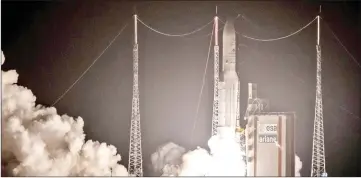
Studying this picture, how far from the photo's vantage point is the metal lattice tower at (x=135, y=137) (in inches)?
153

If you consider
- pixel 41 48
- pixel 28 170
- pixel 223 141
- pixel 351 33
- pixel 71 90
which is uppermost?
pixel 351 33

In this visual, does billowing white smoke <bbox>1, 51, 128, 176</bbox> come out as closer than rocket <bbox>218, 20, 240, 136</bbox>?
Yes

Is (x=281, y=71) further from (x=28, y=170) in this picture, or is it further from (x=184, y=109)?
(x=28, y=170)

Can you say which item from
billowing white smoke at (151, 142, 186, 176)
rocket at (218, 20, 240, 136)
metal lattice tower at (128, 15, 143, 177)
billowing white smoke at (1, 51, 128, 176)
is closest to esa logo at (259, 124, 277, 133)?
rocket at (218, 20, 240, 136)

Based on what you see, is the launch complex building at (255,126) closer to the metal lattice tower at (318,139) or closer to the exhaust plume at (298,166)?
the exhaust plume at (298,166)

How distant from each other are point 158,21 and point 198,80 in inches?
18.4

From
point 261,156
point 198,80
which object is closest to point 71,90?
point 198,80

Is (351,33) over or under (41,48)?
over

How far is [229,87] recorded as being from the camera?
391cm

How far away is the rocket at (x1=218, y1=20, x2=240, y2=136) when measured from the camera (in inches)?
153

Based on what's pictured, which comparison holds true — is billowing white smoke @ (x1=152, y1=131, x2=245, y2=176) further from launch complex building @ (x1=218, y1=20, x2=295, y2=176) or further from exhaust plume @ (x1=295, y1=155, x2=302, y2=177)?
exhaust plume @ (x1=295, y1=155, x2=302, y2=177)

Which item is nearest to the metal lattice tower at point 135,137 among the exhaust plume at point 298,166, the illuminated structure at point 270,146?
the illuminated structure at point 270,146

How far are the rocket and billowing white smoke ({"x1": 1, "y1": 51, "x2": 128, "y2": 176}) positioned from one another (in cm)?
73

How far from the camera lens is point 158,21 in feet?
12.9
